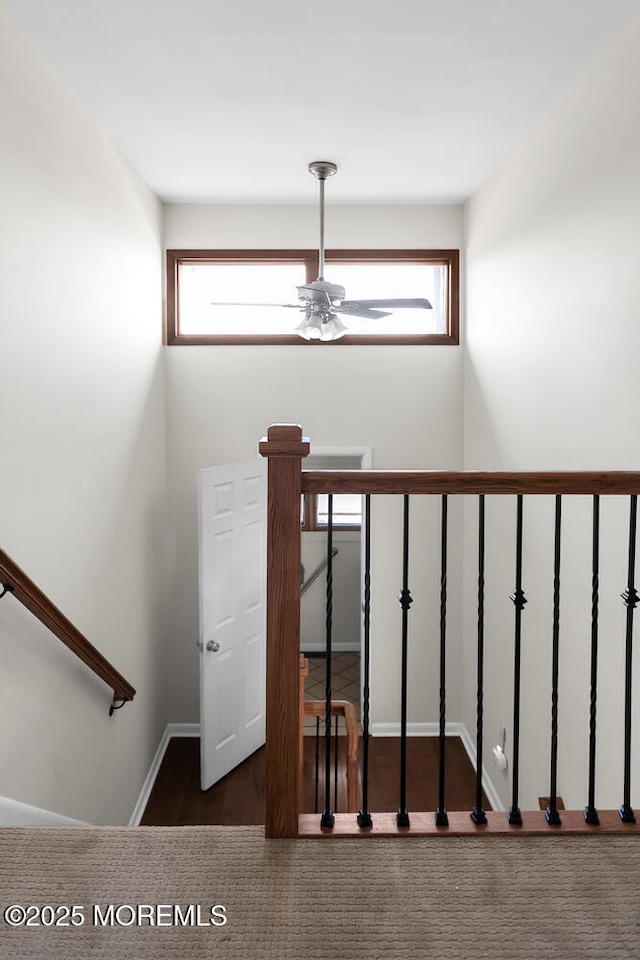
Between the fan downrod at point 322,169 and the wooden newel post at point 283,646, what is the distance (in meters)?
2.83

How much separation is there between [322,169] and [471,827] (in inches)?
138

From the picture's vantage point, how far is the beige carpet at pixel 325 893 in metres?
1.29

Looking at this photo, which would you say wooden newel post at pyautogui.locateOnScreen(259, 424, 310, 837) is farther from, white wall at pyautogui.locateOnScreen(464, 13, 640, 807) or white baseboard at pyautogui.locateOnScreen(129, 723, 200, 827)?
white baseboard at pyautogui.locateOnScreen(129, 723, 200, 827)

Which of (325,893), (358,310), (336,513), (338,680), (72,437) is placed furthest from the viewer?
(336,513)

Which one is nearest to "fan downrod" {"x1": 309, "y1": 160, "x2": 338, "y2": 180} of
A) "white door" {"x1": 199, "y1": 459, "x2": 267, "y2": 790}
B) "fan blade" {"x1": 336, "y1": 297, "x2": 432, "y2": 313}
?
"fan blade" {"x1": 336, "y1": 297, "x2": 432, "y2": 313}

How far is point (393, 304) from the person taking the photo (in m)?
3.47

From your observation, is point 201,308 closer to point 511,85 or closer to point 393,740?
point 511,85

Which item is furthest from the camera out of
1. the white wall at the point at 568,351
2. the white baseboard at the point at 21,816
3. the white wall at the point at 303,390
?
the white wall at the point at 303,390

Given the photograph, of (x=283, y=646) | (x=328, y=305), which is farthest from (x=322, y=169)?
(x=283, y=646)

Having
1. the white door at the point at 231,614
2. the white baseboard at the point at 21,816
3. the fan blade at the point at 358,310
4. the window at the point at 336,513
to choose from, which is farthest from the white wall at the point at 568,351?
the window at the point at 336,513

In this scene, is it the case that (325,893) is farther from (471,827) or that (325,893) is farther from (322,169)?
(322,169)

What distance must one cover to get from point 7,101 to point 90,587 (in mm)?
2018

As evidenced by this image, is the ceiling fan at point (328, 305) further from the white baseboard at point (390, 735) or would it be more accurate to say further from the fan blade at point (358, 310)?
the white baseboard at point (390, 735)

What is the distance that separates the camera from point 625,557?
2477 millimetres
